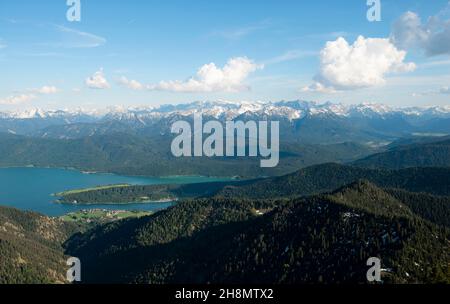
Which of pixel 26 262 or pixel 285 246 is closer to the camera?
pixel 285 246

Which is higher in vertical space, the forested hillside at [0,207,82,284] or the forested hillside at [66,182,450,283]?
the forested hillside at [66,182,450,283]

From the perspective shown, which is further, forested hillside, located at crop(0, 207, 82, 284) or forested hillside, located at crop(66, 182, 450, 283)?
forested hillside, located at crop(0, 207, 82, 284)

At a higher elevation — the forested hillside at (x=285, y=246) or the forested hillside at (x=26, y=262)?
the forested hillside at (x=285, y=246)

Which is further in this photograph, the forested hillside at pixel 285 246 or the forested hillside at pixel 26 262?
the forested hillside at pixel 26 262

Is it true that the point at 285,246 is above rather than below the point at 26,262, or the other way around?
above

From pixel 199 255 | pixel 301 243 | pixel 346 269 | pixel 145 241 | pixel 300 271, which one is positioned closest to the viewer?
pixel 346 269
